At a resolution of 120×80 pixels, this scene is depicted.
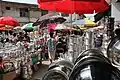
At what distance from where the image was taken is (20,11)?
36.8 metres

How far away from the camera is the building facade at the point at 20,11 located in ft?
108

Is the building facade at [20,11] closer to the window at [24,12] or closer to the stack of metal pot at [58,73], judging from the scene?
the window at [24,12]

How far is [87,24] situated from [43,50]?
5.24 metres

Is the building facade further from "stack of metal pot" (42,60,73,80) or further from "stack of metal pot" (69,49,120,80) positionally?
"stack of metal pot" (69,49,120,80)

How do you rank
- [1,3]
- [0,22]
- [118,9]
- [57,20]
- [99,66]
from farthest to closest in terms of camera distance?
1. [1,3]
2. [57,20]
3. [0,22]
4. [118,9]
5. [99,66]

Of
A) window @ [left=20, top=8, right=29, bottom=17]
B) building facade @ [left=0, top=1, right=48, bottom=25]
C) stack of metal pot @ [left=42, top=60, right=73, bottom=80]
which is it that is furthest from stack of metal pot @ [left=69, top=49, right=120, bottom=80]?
window @ [left=20, top=8, right=29, bottom=17]

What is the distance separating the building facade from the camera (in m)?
33.0

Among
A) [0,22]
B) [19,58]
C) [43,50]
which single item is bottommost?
[43,50]

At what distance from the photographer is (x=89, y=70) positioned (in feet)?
5.65

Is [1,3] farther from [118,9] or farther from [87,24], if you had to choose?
[118,9]

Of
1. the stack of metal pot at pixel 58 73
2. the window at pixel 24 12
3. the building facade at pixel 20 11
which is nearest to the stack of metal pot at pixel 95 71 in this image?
the stack of metal pot at pixel 58 73

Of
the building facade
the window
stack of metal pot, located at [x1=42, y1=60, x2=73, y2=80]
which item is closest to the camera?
stack of metal pot, located at [x1=42, y1=60, x2=73, y2=80]

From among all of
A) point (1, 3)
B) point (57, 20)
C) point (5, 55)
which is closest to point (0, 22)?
point (57, 20)

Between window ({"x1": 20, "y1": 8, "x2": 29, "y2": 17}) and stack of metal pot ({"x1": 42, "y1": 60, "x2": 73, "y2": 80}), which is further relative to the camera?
window ({"x1": 20, "y1": 8, "x2": 29, "y2": 17})
